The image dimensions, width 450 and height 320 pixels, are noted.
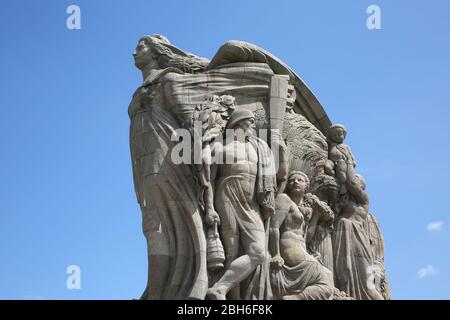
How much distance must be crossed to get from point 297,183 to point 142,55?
372 centimetres

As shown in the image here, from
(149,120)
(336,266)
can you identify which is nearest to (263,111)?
(149,120)

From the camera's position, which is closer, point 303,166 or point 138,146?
point 138,146

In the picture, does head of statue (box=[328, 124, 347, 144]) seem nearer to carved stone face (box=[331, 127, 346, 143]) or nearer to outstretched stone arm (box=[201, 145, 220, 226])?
carved stone face (box=[331, 127, 346, 143])

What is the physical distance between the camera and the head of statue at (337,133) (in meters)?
17.7

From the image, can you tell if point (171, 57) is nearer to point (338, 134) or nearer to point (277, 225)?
point (277, 225)

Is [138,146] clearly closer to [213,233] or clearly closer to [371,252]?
[213,233]

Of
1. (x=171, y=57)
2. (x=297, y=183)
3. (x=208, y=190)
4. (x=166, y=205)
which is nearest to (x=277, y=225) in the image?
(x=297, y=183)

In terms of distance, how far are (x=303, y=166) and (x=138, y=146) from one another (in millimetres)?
3301

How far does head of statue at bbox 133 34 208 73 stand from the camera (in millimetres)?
16125

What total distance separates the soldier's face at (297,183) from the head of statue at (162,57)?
2.62m

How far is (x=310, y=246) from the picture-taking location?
55.3 feet

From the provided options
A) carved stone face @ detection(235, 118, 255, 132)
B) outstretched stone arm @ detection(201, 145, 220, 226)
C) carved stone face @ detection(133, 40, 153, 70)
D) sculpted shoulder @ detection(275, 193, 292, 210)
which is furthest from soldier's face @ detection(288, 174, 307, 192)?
carved stone face @ detection(133, 40, 153, 70)
